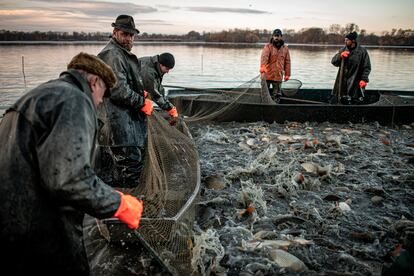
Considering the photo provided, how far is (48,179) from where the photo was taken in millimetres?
1707

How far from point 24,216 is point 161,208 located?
2214 millimetres

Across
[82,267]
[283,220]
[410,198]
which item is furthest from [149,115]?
[410,198]

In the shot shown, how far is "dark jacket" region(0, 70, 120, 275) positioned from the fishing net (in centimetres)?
142

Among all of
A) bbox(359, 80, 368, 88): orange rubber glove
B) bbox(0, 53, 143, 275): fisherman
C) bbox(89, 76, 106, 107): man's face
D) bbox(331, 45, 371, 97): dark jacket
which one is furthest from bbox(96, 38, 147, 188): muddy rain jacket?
bbox(359, 80, 368, 88): orange rubber glove

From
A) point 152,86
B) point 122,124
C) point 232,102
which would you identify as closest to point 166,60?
point 152,86

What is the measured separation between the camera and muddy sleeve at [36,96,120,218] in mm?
1681

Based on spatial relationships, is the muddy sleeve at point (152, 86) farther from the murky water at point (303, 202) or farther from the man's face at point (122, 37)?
the murky water at point (303, 202)

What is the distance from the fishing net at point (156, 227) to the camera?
3.27 meters

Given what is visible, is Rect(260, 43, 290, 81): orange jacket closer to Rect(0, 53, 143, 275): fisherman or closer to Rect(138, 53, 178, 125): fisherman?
Rect(138, 53, 178, 125): fisherman

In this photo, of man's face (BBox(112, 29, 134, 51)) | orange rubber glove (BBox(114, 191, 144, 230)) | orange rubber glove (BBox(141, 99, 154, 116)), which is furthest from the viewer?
orange rubber glove (BBox(141, 99, 154, 116))

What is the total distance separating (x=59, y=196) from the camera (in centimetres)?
176

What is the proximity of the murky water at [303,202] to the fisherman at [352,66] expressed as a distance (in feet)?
6.84

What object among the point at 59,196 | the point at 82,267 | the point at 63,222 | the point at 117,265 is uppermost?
the point at 59,196

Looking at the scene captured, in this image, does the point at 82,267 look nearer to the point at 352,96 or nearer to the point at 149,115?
the point at 149,115
